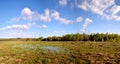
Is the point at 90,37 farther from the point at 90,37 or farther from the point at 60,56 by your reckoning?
the point at 60,56

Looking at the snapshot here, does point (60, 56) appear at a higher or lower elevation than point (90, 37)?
lower

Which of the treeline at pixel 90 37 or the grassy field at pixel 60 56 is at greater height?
the treeline at pixel 90 37

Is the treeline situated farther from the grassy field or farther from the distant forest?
the grassy field

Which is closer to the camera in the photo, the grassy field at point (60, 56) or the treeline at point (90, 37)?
the grassy field at point (60, 56)

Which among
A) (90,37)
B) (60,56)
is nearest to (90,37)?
(90,37)

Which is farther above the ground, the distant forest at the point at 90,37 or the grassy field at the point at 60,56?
the distant forest at the point at 90,37

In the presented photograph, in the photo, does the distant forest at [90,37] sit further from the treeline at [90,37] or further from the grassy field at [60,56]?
the grassy field at [60,56]

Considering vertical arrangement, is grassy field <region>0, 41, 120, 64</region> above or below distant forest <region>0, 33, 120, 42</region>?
below

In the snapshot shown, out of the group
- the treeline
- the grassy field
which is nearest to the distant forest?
the treeline

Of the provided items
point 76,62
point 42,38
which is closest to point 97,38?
point 42,38

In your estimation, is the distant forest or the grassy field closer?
the grassy field

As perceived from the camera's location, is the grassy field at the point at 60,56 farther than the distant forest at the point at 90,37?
No

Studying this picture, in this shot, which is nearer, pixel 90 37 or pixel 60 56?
pixel 60 56

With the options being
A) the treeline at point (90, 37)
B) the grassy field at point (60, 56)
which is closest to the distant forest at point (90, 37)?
the treeline at point (90, 37)
